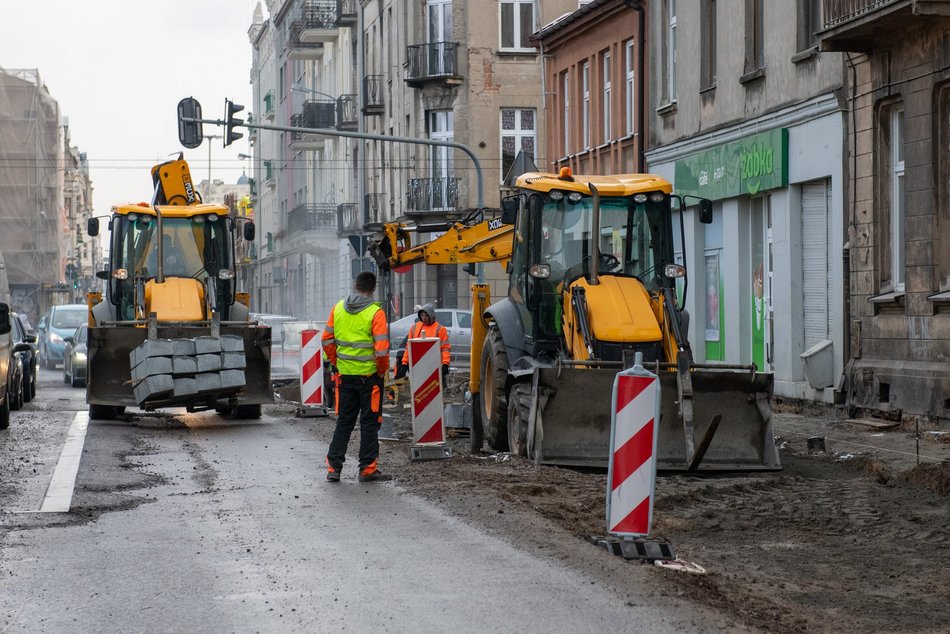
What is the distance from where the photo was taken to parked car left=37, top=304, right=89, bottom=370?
124ft

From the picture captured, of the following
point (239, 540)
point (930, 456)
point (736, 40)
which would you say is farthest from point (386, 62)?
point (239, 540)

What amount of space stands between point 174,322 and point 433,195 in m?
27.4

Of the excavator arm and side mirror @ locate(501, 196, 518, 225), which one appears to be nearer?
side mirror @ locate(501, 196, 518, 225)

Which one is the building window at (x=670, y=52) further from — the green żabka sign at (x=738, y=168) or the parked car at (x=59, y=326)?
the parked car at (x=59, y=326)

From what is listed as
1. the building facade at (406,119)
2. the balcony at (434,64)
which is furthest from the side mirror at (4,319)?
the balcony at (434,64)

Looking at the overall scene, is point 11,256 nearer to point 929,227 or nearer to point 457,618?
point 929,227

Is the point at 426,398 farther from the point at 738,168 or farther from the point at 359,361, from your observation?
the point at 738,168

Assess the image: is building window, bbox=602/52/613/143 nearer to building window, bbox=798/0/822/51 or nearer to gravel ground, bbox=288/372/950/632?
building window, bbox=798/0/822/51

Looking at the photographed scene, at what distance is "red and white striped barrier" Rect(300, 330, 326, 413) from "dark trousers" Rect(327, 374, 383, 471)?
340 inches

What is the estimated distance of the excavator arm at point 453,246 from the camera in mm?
17047

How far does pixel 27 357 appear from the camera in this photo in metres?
25.1

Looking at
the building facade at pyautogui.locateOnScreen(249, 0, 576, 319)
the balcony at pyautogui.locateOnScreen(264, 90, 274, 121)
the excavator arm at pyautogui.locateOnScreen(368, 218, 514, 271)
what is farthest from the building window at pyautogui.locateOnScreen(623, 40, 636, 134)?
the balcony at pyautogui.locateOnScreen(264, 90, 274, 121)

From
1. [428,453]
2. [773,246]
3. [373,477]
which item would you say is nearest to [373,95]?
[773,246]

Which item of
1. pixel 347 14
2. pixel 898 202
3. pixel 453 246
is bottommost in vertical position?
pixel 453 246
